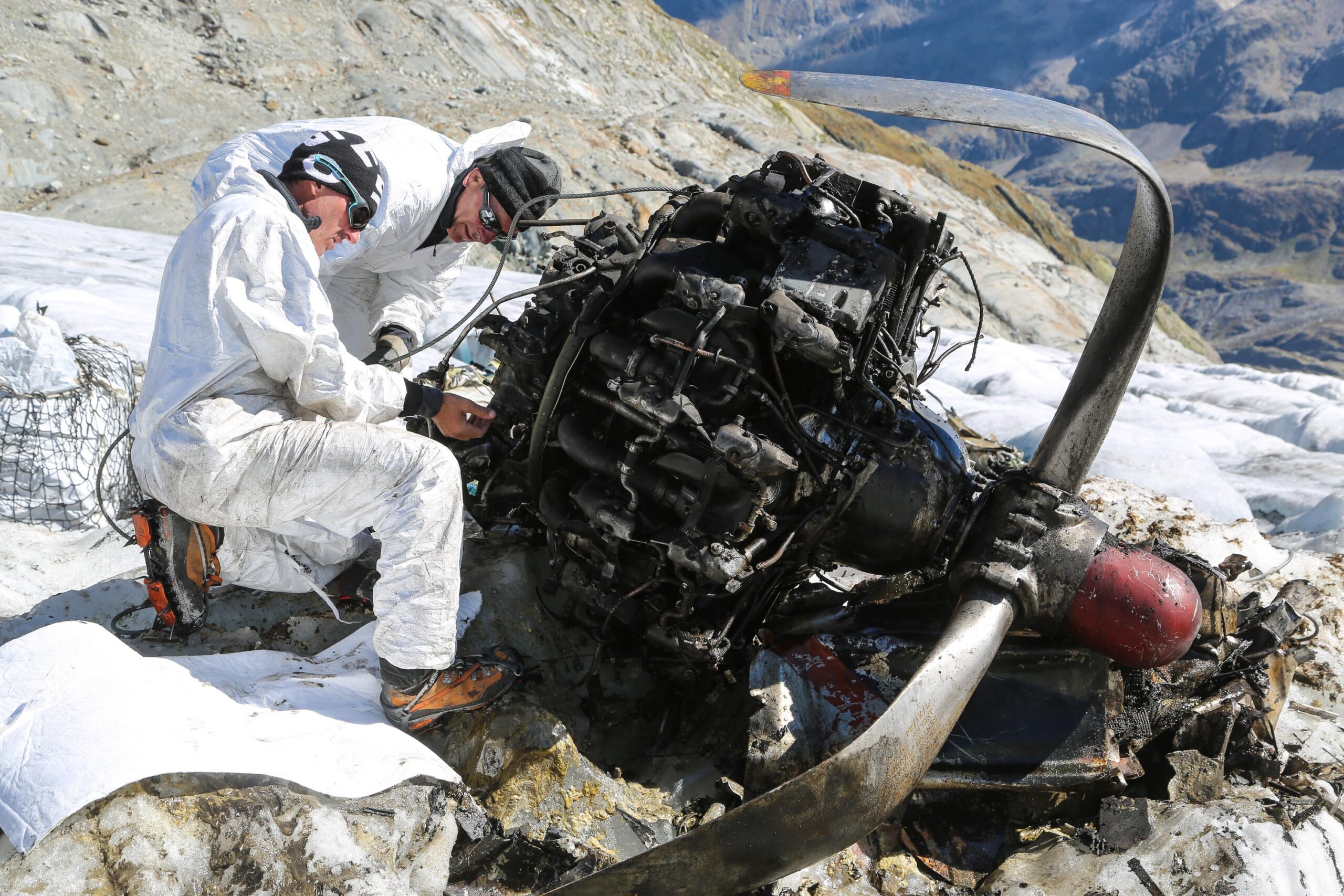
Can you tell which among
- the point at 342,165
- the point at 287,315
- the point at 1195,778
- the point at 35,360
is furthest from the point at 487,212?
the point at 1195,778

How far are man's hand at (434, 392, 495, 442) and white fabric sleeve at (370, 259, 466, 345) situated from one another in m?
1.08

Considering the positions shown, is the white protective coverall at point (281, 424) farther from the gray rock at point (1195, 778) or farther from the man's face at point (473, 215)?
the gray rock at point (1195, 778)

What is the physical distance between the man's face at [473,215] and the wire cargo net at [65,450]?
6.30 ft

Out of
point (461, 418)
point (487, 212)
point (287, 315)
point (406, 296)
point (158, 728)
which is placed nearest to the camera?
point (158, 728)

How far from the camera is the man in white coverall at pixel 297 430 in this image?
3.05m

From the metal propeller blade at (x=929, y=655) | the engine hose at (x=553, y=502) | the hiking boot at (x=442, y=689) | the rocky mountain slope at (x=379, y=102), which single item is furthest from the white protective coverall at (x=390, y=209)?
the rocky mountain slope at (x=379, y=102)

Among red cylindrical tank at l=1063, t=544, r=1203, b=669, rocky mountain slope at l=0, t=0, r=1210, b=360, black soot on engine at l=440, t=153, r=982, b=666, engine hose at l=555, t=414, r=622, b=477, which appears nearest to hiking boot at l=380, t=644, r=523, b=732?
black soot on engine at l=440, t=153, r=982, b=666

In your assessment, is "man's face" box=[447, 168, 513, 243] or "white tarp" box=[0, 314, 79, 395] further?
"white tarp" box=[0, 314, 79, 395]

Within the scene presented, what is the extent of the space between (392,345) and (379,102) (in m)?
13.3

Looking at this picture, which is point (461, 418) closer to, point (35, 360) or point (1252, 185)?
point (35, 360)

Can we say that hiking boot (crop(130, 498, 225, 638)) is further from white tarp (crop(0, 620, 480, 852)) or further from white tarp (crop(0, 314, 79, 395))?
white tarp (crop(0, 314, 79, 395))

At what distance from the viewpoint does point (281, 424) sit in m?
3.22

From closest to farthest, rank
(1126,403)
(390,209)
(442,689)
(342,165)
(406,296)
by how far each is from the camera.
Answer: (442,689) < (342,165) < (390,209) < (406,296) < (1126,403)

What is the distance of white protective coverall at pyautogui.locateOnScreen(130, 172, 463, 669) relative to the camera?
3.04 meters
